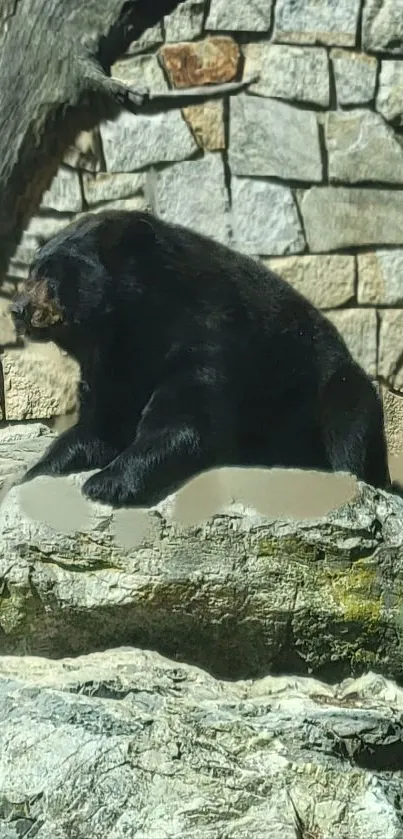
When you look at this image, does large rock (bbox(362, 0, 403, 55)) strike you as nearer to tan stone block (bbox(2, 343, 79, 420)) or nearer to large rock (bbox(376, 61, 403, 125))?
large rock (bbox(376, 61, 403, 125))

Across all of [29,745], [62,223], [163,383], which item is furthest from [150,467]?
[62,223]

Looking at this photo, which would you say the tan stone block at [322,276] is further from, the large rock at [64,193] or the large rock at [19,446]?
the large rock at [19,446]

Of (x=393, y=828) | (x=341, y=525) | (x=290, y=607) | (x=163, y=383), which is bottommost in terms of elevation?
(x=393, y=828)

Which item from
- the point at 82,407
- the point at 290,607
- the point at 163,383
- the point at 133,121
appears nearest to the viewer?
the point at 290,607

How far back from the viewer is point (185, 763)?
253 cm

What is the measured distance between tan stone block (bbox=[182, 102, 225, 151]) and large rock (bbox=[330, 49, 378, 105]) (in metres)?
0.46

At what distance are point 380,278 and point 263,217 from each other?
0.55 metres

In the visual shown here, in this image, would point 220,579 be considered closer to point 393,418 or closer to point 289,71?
point 393,418

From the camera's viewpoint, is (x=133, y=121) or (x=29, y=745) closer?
(x=29, y=745)

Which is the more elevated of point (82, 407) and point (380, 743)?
point (82, 407)

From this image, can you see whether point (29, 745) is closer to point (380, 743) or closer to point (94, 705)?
point (94, 705)

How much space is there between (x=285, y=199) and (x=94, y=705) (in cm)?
225

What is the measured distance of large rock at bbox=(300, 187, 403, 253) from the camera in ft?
13.7

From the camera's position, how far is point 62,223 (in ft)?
13.8
